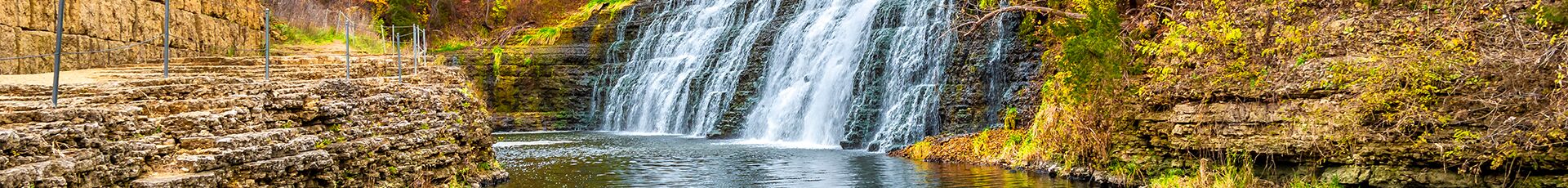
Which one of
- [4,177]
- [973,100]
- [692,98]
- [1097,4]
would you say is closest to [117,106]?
[4,177]

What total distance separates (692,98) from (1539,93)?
24.2 meters

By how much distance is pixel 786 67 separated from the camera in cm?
3275

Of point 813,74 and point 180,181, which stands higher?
point 813,74

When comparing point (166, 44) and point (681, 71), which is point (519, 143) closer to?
point (681, 71)

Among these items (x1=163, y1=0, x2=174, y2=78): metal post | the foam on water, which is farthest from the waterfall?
(x1=163, y1=0, x2=174, y2=78): metal post

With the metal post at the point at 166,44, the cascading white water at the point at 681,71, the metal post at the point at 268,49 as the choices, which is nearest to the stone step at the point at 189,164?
the metal post at the point at 166,44

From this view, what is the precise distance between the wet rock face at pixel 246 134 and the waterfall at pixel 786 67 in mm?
9238

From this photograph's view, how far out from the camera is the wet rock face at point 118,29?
49.8 ft

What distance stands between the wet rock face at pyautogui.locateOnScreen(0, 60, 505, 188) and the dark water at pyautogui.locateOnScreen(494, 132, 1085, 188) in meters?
2.08

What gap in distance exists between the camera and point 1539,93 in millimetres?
12148

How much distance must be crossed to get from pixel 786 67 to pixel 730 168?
12197mm

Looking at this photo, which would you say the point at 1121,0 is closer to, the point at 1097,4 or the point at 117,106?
the point at 1097,4

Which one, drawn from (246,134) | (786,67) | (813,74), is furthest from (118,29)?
(786,67)

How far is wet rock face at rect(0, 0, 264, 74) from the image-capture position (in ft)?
49.8
